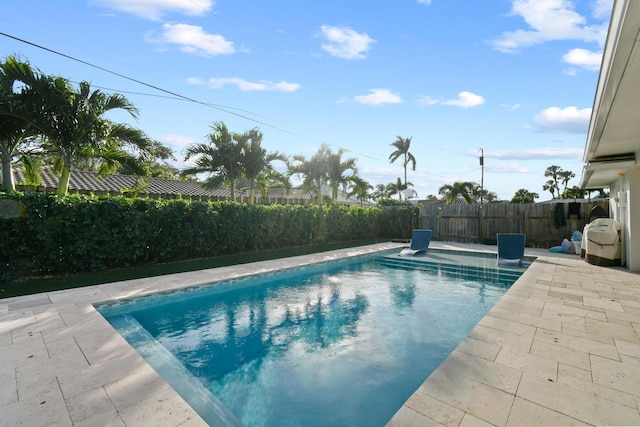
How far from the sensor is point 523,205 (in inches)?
599

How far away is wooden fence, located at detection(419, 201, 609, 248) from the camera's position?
44.8 feet

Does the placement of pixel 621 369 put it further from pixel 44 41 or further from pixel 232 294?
pixel 44 41

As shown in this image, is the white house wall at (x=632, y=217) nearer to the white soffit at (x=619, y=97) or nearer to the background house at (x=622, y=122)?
the background house at (x=622, y=122)

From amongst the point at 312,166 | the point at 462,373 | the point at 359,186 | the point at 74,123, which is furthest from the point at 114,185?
the point at 462,373

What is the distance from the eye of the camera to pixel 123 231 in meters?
8.55

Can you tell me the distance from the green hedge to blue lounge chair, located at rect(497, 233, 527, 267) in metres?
7.84

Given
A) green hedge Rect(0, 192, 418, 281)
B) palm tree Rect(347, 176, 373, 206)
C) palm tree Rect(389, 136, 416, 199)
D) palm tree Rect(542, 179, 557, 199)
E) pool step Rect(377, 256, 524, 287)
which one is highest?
palm tree Rect(389, 136, 416, 199)

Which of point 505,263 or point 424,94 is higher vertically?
point 424,94

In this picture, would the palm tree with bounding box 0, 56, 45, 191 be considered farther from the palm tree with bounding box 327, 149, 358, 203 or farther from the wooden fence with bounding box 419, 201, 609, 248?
the wooden fence with bounding box 419, 201, 609, 248

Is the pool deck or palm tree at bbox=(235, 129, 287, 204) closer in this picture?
the pool deck

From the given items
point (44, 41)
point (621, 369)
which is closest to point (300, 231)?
point (44, 41)

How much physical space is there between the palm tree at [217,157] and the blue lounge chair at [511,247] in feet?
38.3

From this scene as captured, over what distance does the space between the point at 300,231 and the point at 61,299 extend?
30.6ft

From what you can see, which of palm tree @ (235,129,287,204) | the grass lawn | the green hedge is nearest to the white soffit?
the grass lawn
